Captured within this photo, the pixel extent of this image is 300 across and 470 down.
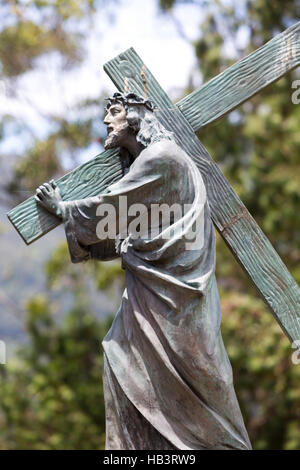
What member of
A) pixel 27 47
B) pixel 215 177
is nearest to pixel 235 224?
pixel 215 177

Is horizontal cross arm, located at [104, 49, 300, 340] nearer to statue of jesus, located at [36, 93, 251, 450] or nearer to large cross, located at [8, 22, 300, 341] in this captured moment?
large cross, located at [8, 22, 300, 341]

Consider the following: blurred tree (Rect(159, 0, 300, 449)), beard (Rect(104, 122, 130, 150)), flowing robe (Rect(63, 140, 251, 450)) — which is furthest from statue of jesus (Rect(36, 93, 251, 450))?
blurred tree (Rect(159, 0, 300, 449))

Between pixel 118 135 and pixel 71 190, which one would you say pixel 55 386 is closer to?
pixel 71 190

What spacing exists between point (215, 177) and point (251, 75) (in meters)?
0.67

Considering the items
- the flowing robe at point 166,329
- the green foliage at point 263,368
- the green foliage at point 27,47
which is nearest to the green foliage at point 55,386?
the green foliage at point 263,368

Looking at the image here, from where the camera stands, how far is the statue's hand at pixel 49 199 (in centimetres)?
414

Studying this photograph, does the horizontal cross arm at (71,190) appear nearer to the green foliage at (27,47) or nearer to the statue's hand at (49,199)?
the statue's hand at (49,199)

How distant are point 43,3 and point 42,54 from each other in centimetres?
139

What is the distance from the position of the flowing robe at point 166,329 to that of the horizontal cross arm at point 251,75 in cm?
64

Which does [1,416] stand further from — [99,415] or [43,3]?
[43,3]

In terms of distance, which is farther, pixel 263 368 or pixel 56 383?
pixel 56 383

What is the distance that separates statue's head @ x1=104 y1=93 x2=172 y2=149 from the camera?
13.5 ft

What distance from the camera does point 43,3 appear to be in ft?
39.3

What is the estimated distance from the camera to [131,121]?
4152 millimetres
